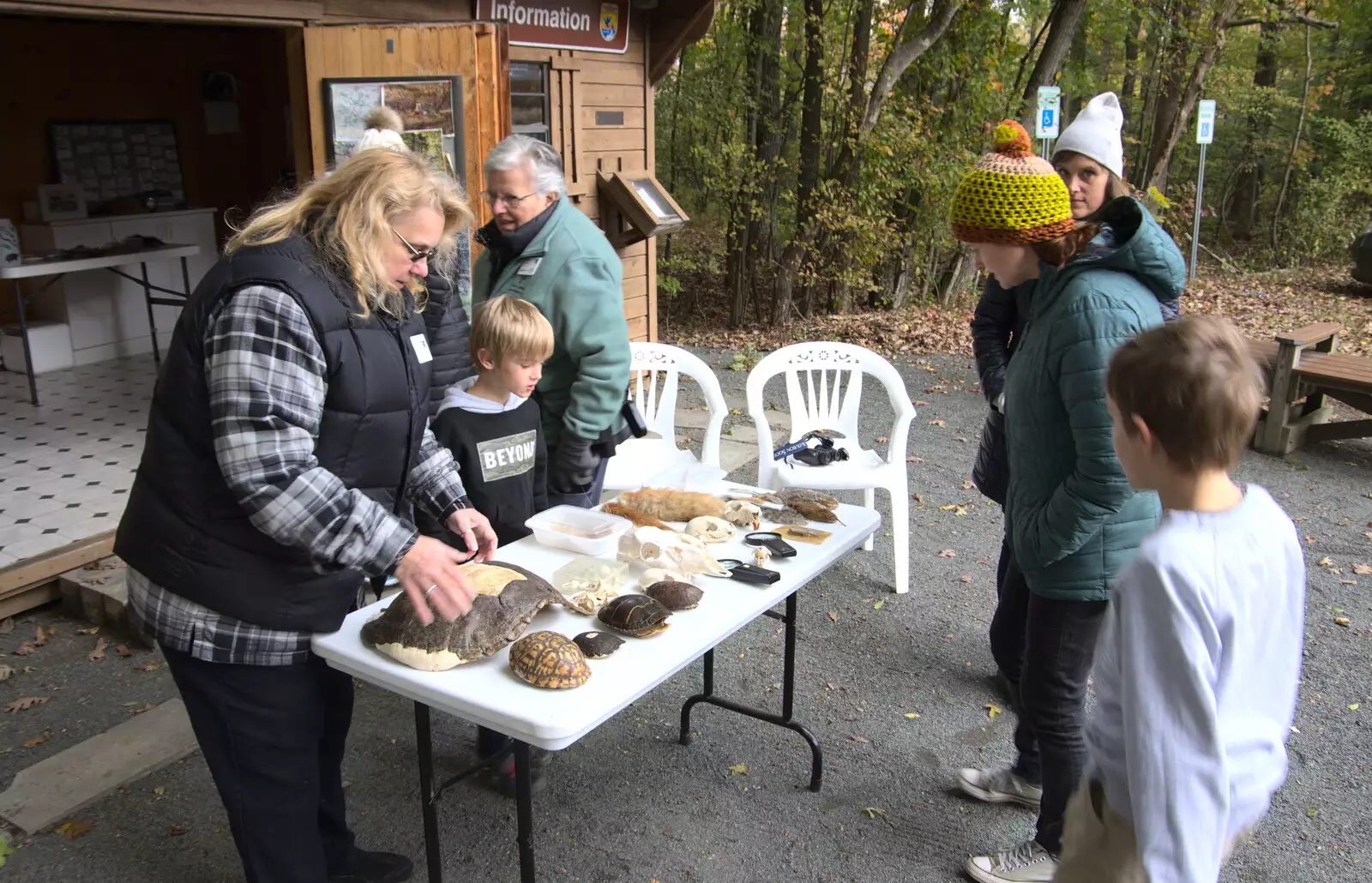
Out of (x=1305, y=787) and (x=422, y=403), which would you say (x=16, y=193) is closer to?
(x=422, y=403)

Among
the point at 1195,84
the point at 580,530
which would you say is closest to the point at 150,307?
the point at 580,530

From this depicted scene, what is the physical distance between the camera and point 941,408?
7848mm

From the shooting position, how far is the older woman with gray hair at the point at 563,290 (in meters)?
3.38

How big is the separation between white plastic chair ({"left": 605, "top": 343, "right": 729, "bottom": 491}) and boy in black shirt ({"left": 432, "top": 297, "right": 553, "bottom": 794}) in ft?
3.93

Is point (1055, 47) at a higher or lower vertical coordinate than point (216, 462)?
higher

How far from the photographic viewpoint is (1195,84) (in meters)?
14.9

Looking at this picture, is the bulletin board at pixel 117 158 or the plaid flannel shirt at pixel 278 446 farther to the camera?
the bulletin board at pixel 117 158

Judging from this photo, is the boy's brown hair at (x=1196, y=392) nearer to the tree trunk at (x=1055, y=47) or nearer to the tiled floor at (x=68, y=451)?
the tiled floor at (x=68, y=451)

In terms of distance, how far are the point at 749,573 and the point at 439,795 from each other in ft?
3.09

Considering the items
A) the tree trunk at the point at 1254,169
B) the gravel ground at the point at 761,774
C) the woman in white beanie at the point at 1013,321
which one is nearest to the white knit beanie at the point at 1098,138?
the woman in white beanie at the point at 1013,321

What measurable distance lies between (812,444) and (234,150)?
795cm

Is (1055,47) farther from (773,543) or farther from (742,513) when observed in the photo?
(773,543)

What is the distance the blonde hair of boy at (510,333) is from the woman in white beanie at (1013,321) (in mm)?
1452

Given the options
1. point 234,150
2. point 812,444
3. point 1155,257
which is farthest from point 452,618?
point 234,150
